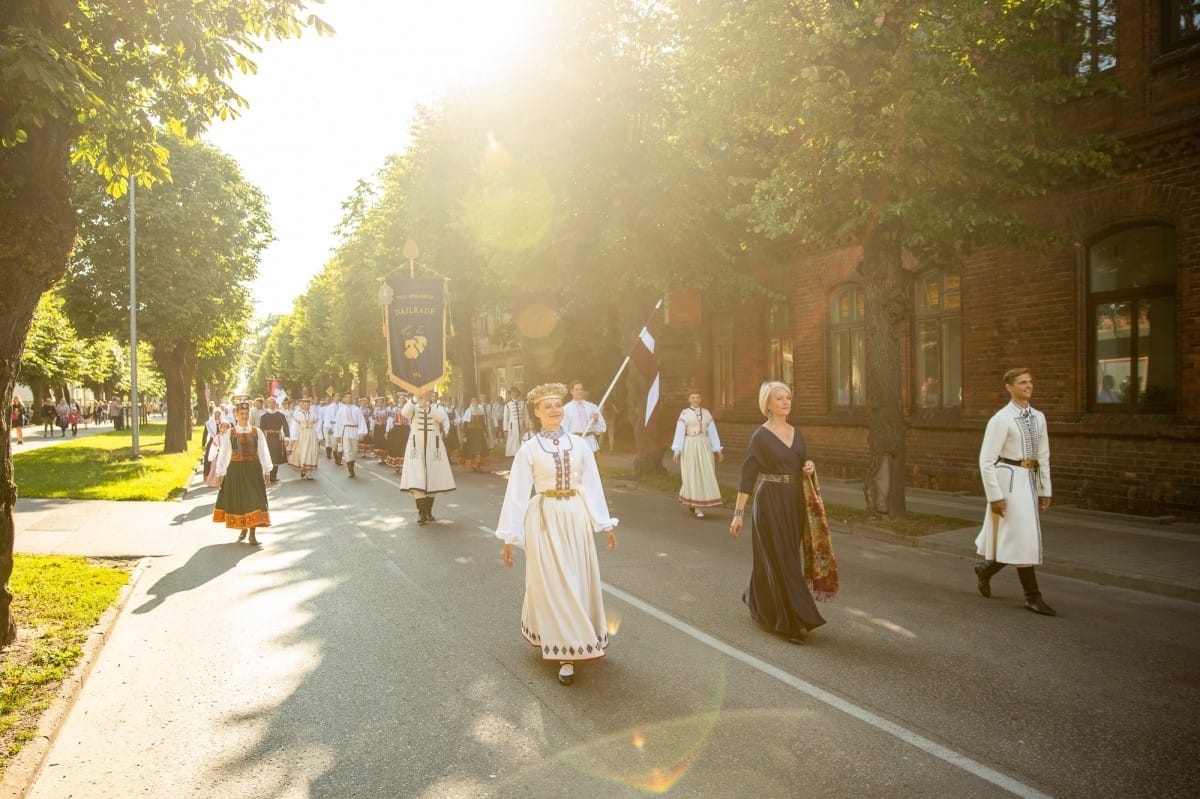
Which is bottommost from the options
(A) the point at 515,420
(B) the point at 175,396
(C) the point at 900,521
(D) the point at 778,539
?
(C) the point at 900,521

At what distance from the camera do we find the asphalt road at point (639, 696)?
4.14m

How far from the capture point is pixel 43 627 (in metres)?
6.86

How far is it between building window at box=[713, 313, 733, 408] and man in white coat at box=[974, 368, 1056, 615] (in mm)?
16445

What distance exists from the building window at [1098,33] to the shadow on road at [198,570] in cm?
1390

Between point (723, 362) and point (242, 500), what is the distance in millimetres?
16003

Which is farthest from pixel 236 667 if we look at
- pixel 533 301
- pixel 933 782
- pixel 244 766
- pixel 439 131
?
pixel 439 131

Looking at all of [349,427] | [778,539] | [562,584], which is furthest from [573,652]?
[349,427]

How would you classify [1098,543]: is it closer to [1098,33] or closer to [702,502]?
[702,502]

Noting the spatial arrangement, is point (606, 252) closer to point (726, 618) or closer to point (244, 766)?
point (726, 618)

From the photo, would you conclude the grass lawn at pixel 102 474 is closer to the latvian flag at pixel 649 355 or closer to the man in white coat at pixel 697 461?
the latvian flag at pixel 649 355

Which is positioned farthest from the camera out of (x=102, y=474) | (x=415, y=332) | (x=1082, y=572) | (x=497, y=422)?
(x=497, y=422)

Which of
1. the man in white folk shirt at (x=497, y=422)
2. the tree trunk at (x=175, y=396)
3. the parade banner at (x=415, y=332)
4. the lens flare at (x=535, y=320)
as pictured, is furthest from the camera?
the man in white folk shirt at (x=497, y=422)

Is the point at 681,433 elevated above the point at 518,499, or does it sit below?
above

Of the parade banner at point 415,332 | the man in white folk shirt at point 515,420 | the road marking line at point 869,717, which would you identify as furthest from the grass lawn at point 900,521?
the man in white folk shirt at point 515,420
